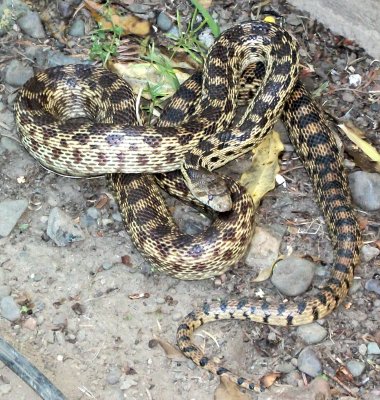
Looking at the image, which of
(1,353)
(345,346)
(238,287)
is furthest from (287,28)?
(1,353)

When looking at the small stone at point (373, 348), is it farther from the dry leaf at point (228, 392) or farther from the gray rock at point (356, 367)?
the dry leaf at point (228, 392)

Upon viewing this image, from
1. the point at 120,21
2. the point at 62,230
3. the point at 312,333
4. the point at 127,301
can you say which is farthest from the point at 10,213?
the point at 312,333

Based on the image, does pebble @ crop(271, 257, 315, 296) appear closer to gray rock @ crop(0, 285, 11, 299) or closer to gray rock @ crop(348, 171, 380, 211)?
gray rock @ crop(348, 171, 380, 211)

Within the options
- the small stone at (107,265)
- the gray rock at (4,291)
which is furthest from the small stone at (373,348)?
the gray rock at (4,291)

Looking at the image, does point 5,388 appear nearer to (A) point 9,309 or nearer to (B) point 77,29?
(A) point 9,309

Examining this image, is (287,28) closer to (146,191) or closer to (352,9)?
(352,9)
